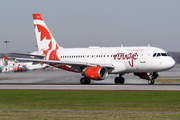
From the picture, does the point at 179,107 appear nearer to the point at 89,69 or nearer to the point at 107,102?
the point at 107,102

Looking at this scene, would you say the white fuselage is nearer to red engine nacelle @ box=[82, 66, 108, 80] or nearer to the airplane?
the airplane

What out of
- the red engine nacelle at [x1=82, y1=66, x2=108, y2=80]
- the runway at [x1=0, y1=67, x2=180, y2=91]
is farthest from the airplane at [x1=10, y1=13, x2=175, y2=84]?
the runway at [x1=0, y1=67, x2=180, y2=91]

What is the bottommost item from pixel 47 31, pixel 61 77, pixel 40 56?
pixel 61 77

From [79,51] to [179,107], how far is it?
27.0m

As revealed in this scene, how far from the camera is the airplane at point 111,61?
3797cm

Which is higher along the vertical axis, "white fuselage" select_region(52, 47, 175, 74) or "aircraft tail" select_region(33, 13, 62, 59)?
"aircraft tail" select_region(33, 13, 62, 59)

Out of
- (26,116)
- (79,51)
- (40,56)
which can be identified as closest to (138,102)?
(26,116)

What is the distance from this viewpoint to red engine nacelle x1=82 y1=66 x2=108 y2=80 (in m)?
37.6

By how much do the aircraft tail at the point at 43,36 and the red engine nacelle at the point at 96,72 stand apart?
10.4 m

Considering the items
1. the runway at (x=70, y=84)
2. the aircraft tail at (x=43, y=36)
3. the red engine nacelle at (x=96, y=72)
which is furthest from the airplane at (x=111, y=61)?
the runway at (x=70, y=84)

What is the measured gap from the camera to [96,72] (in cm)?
3766

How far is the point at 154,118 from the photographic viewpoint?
559 inches

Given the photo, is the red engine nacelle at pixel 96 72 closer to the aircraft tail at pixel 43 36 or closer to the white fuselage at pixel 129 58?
the white fuselage at pixel 129 58

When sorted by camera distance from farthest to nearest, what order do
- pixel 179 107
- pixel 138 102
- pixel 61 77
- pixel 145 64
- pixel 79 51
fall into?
pixel 61 77 < pixel 79 51 < pixel 145 64 < pixel 138 102 < pixel 179 107
